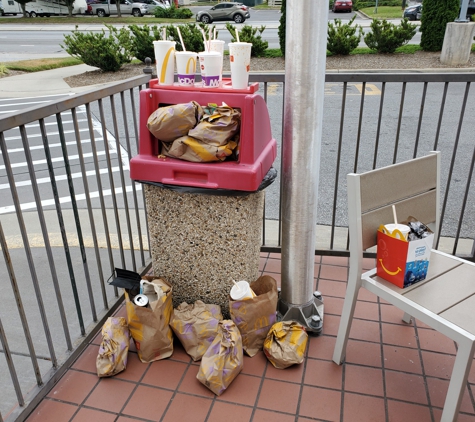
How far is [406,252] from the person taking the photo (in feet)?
6.38

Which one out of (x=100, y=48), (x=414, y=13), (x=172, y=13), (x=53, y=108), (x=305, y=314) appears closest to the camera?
(x=53, y=108)

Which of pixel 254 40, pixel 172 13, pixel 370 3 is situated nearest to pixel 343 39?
pixel 254 40

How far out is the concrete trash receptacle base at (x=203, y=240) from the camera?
2350mm

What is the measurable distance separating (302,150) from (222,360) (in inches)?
44.2

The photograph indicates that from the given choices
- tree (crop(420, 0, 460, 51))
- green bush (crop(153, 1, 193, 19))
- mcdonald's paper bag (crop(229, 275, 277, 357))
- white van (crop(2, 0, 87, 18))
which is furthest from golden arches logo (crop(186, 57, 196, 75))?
white van (crop(2, 0, 87, 18))

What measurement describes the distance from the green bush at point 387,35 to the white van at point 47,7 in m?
28.3

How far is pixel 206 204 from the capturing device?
2.34 metres

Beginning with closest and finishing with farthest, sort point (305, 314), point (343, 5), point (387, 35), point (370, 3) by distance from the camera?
point (305, 314)
point (387, 35)
point (343, 5)
point (370, 3)

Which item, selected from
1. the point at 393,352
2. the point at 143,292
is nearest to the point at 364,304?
the point at 393,352

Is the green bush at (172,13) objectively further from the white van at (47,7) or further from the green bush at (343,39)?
the green bush at (343,39)

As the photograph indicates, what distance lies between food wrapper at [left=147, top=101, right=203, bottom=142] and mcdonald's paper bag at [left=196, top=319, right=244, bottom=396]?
3.33 feet

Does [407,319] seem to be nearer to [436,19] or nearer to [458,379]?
[458,379]

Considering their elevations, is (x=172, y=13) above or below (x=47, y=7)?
below

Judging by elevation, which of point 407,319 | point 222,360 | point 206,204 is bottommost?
point 407,319
